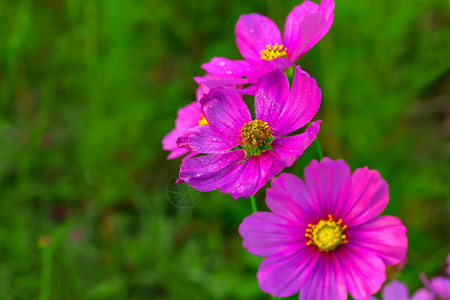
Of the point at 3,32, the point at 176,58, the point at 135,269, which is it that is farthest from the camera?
the point at 176,58

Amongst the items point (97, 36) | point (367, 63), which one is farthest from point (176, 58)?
point (367, 63)

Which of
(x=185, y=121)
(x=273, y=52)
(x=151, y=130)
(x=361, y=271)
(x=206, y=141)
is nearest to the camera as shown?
(x=361, y=271)

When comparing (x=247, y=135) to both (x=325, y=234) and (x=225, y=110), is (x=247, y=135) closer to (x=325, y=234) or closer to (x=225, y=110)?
(x=225, y=110)

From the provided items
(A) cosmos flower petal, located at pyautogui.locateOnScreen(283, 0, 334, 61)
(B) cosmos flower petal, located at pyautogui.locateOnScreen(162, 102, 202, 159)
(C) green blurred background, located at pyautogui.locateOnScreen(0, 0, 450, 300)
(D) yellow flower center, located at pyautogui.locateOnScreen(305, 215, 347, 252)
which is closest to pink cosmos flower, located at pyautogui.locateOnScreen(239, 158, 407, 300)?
(D) yellow flower center, located at pyautogui.locateOnScreen(305, 215, 347, 252)

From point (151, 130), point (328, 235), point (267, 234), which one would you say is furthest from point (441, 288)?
point (151, 130)

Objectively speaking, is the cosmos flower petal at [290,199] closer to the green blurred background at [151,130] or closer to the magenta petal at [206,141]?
the magenta petal at [206,141]

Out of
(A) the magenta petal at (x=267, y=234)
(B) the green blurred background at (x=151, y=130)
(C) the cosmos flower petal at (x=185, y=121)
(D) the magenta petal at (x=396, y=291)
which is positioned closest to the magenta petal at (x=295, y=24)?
(C) the cosmos flower petal at (x=185, y=121)

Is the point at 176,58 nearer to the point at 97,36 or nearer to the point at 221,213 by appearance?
the point at 97,36
